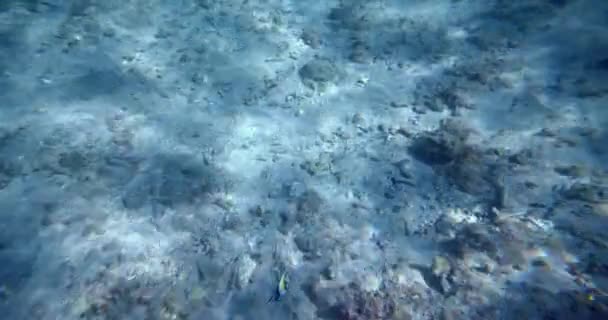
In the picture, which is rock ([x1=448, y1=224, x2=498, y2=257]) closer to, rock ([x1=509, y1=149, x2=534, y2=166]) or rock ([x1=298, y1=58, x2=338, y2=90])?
rock ([x1=509, y1=149, x2=534, y2=166])

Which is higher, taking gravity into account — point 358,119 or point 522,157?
point 522,157

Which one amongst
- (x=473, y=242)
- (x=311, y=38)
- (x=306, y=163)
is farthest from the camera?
(x=311, y=38)

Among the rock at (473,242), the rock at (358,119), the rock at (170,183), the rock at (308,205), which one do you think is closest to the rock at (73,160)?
the rock at (170,183)

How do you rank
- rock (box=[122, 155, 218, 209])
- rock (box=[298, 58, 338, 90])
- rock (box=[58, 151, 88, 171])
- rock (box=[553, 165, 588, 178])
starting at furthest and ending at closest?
rock (box=[298, 58, 338, 90]) < rock (box=[58, 151, 88, 171]) < rock (box=[122, 155, 218, 209]) < rock (box=[553, 165, 588, 178])

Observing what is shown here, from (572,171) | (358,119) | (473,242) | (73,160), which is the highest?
(572,171)

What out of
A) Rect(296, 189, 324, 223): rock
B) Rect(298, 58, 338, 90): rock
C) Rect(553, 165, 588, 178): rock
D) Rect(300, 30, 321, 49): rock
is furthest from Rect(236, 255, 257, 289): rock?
Rect(300, 30, 321, 49): rock

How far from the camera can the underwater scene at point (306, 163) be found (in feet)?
17.9

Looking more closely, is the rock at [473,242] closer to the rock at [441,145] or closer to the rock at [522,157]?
the rock at [441,145]

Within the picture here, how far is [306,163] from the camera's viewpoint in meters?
7.64

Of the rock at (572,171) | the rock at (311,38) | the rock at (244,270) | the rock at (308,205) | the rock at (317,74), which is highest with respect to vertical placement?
the rock at (572,171)

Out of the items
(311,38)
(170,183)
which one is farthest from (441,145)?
(311,38)

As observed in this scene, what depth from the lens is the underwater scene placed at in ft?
17.9

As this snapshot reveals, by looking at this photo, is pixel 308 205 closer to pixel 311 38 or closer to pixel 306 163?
pixel 306 163

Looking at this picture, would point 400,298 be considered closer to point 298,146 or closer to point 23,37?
point 298,146
